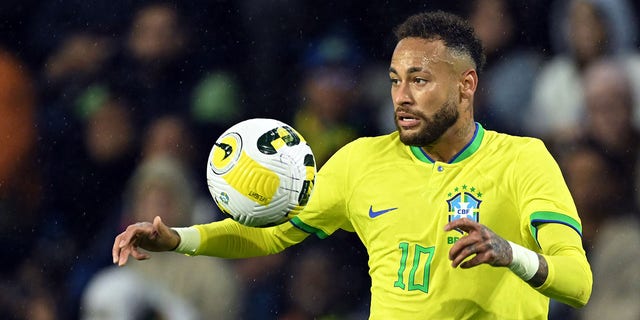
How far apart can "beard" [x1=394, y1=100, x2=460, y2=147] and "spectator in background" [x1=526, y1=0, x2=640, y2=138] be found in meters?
1.78

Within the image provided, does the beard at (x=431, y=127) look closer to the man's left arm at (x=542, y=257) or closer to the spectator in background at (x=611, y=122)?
the man's left arm at (x=542, y=257)

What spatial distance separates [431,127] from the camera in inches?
130

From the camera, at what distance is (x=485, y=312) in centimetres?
313

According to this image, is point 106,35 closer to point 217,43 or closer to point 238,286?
point 217,43

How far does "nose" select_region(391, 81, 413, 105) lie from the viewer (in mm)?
3270

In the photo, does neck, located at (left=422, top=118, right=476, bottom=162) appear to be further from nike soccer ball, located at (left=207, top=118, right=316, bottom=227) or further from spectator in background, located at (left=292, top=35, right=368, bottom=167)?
spectator in background, located at (left=292, top=35, right=368, bottom=167)

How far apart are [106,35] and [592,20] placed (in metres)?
2.53

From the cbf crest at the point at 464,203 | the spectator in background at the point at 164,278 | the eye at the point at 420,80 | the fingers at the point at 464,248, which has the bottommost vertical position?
the spectator in background at the point at 164,278

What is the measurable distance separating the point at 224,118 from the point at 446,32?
2209mm

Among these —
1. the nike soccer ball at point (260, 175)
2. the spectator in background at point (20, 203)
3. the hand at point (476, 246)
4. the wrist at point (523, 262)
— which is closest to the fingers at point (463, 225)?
the hand at point (476, 246)

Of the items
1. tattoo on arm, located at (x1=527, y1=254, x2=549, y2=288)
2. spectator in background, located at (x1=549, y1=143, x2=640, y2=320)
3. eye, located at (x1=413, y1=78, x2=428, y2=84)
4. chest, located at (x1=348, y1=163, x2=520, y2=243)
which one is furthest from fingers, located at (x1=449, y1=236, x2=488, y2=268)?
spectator in background, located at (x1=549, y1=143, x2=640, y2=320)

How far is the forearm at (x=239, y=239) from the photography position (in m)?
3.42

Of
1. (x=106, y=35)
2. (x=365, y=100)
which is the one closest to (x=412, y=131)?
(x=365, y=100)

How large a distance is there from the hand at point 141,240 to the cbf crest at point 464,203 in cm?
88
